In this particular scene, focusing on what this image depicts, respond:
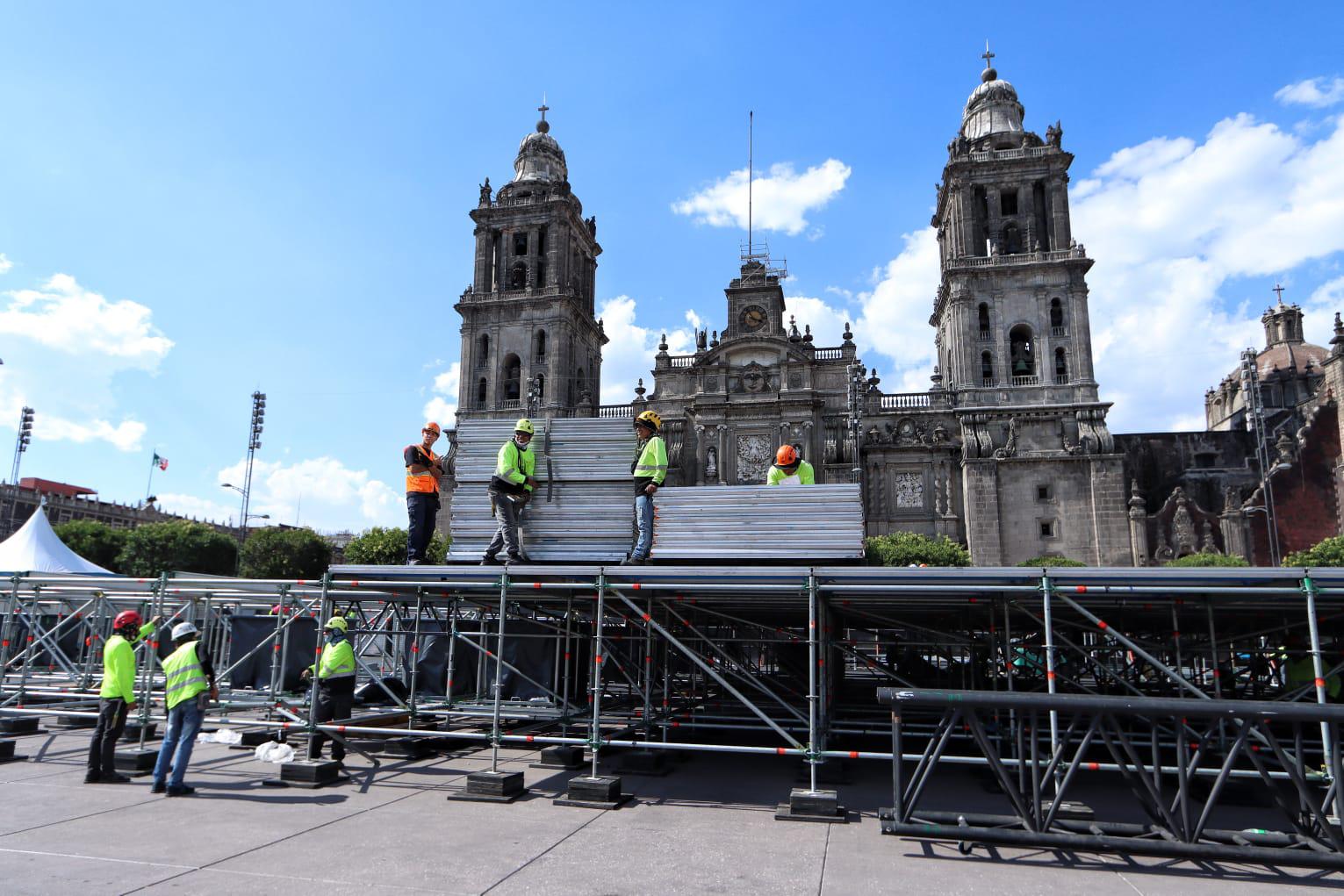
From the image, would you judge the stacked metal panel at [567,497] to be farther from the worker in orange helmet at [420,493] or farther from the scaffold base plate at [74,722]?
the scaffold base plate at [74,722]

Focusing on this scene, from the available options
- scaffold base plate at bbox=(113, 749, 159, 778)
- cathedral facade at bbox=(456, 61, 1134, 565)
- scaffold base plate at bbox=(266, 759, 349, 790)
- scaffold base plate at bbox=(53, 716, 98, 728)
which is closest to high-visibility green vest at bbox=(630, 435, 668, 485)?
scaffold base plate at bbox=(266, 759, 349, 790)

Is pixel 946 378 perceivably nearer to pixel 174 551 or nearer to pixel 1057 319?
pixel 1057 319

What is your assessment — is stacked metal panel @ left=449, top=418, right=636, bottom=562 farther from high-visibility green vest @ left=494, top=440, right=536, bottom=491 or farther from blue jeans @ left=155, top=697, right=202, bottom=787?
blue jeans @ left=155, top=697, right=202, bottom=787

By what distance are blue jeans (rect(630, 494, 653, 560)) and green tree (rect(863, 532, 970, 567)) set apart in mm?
30150

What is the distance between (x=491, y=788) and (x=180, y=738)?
3.63 metres

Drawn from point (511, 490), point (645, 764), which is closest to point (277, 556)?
point (511, 490)

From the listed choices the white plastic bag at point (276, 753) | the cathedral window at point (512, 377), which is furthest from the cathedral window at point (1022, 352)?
the white plastic bag at point (276, 753)

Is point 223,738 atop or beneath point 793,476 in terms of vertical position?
beneath

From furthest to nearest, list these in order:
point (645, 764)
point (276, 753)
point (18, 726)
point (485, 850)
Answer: point (18, 726)
point (645, 764)
point (276, 753)
point (485, 850)

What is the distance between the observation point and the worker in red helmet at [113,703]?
32.5ft

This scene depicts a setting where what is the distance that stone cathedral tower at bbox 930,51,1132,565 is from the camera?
45625 millimetres

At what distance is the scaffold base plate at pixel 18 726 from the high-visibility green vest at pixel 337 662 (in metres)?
6.24

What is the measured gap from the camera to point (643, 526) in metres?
11.3

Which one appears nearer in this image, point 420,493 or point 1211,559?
point 420,493
